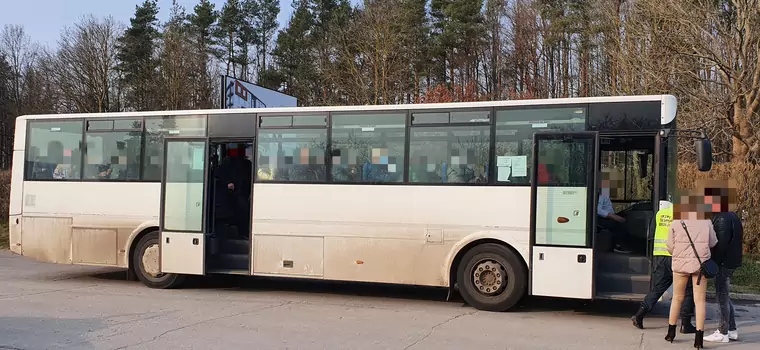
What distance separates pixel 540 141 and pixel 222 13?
1619 inches

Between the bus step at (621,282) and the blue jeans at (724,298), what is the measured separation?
1.13 meters

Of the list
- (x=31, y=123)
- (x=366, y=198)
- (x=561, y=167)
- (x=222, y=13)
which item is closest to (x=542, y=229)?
(x=561, y=167)

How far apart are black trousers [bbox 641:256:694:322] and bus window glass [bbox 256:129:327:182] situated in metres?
4.93

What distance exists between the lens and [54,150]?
11930 mm

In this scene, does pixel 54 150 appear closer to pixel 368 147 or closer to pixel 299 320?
pixel 368 147

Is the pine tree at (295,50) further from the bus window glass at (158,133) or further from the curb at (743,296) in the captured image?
the curb at (743,296)

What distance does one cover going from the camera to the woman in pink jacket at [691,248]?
23.2 feet

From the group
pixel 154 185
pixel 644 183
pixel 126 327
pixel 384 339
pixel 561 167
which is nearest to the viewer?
pixel 384 339

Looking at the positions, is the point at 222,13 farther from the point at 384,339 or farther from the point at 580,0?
the point at 384,339

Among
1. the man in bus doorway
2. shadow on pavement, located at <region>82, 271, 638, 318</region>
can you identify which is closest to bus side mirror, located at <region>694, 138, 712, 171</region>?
the man in bus doorway

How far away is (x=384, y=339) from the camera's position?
7.54 meters

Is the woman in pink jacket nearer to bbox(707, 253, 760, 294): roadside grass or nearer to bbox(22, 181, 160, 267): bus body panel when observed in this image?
→ bbox(707, 253, 760, 294): roadside grass

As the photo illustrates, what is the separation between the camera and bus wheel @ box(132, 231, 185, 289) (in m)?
11.2

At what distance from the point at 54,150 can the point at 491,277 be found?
8226 mm
